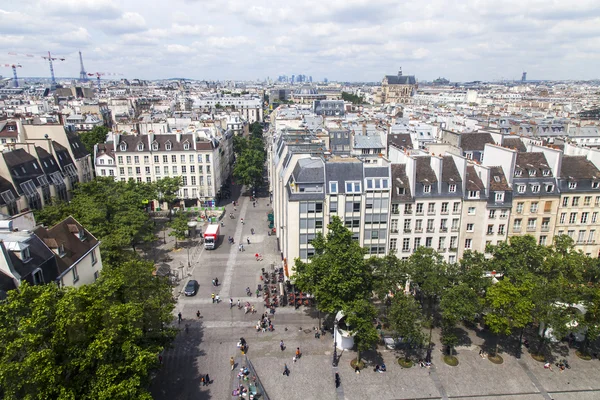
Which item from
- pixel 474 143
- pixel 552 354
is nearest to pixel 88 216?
pixel 552 354

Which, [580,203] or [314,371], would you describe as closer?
[314,371]

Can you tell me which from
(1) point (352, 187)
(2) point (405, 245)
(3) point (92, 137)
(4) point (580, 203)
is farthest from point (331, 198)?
(3) point (92, 137)

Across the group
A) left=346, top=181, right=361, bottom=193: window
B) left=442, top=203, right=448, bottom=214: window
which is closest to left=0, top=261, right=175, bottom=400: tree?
left=346, top=181, right=361, bottom=193: window

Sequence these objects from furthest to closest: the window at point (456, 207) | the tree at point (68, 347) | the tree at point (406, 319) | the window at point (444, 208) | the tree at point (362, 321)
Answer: the window at point (456, 207) < the window at point (444, 208) < the tree at point (406, 319) < the tree at point (362, 321) < the tree at point (68, 347)

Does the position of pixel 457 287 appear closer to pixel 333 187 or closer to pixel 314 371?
pixel 314 371

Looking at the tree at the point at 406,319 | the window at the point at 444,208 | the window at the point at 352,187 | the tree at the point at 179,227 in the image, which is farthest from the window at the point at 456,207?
the tree at the point at 179,227

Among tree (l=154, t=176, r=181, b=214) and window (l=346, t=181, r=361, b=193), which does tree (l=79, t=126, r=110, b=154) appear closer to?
tree (l=154, t=176, r=181, b=214)

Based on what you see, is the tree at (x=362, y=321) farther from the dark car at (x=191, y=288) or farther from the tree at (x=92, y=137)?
the tree at (x=92, y=137)
